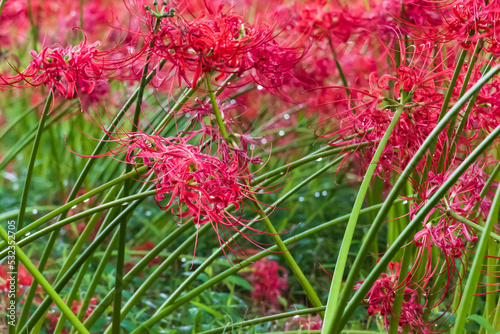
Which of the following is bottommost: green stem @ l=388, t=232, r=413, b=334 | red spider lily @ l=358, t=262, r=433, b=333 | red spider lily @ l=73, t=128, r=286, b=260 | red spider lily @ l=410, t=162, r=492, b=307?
red spider lily @ l=358, t=262, r=433, b=333

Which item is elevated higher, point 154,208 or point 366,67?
point 366,67

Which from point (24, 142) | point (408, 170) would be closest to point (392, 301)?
point (408, 170)

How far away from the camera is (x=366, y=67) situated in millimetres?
1602

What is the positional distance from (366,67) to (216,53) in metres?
1.04

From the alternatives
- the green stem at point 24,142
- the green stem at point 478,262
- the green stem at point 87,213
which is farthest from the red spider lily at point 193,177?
the green stem at point 24,142

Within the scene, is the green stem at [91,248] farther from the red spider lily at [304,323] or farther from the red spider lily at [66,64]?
the red spider lily at [304,323]

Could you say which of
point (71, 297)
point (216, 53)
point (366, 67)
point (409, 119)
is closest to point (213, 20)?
point (216, 53)

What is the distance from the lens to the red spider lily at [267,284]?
1.27 meters

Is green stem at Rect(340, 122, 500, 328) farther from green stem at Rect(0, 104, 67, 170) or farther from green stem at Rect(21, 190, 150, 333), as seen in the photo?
green stem at Rect(0, 104, 67, 170)

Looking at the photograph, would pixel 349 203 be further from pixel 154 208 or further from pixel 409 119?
pixel 409 119

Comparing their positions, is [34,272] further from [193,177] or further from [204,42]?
[204,42]

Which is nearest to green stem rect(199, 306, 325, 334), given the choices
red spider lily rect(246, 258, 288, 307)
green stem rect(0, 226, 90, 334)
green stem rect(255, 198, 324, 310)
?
green stem rect(255, 198, 324, 310)

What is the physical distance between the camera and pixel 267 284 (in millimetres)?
1276

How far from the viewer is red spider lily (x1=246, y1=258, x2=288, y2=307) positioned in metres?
1.27
